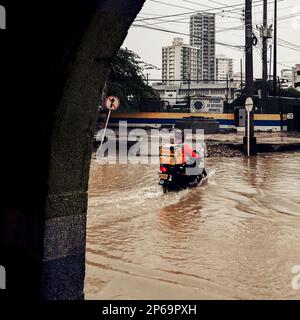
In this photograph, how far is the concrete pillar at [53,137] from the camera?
2490 mm

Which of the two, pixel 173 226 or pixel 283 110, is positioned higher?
pixel 283 110

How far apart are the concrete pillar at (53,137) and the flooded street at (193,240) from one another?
90.4 inches

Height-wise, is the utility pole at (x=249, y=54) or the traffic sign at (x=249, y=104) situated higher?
the utility pole at (x=249, y=54)

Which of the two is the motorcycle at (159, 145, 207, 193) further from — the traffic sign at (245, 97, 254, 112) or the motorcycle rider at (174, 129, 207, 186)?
the traffic sign at (245, 97, 254, 112)

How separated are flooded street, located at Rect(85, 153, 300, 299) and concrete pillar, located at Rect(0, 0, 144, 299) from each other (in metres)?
2.30

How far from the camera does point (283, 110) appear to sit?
119ft

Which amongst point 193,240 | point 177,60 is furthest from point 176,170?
point 177,60

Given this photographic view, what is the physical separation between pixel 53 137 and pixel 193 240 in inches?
201

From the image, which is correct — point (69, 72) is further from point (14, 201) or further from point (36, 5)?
point (14, 201)

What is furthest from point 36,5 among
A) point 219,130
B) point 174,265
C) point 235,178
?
point 219,130

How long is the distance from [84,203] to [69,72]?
3.00ft

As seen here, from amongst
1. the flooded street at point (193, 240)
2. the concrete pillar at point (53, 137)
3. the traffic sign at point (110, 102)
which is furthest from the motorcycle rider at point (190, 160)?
the concrete pillar at point (53, 137)

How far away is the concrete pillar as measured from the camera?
8.17 ft

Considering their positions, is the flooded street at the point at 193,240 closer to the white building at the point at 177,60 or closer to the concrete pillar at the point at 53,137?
the concrete pillar at the point at 53,137
